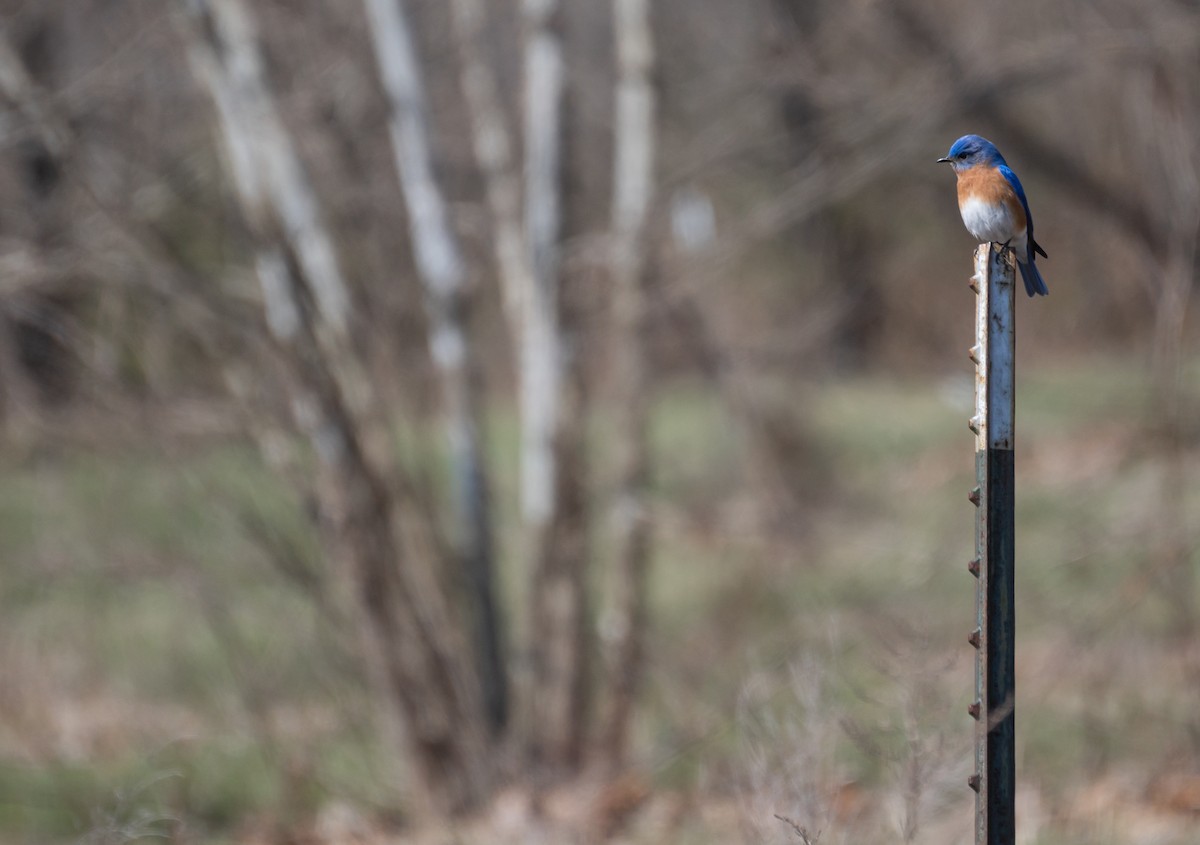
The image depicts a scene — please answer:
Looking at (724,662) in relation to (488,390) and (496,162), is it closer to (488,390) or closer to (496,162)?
(488,390)

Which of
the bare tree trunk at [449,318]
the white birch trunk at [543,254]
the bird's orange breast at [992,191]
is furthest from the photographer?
the bare tree trunk at [449,318]

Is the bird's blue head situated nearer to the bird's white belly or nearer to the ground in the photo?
the bird's white belly

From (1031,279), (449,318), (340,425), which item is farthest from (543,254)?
(1031,279)

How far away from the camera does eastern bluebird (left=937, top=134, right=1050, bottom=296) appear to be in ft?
6.56

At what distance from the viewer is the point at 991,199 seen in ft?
6.56

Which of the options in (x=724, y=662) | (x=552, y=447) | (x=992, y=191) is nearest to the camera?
(x=992, y=191)

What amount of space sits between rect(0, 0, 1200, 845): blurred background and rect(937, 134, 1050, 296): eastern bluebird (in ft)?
7.34

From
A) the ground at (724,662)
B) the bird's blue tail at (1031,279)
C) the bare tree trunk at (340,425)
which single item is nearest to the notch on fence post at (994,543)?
the bird's blue tail at (1031,279)

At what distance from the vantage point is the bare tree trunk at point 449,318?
661 cm

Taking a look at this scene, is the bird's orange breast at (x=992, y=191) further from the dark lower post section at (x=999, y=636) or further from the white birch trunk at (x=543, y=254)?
the white birch trunk at (x=543, y=254)

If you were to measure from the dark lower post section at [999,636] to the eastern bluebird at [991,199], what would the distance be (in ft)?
1.00

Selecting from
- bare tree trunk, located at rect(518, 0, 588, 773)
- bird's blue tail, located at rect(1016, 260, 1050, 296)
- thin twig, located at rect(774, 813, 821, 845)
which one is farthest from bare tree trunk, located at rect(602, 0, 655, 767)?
bird's blue tail, located at rect(1016, 260, 1050, 296)

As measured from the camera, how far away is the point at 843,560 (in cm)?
920

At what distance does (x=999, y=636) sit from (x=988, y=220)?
1.97ft
